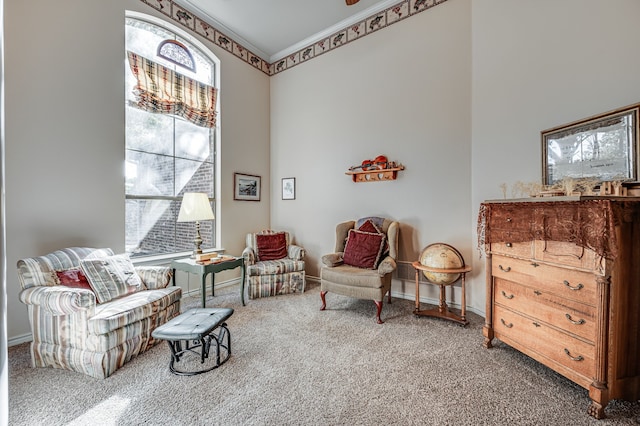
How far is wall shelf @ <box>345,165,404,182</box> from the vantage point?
3781mm

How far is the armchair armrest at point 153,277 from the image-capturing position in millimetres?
2709

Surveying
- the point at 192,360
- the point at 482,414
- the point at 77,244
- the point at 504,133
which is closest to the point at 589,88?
the point at 504,133

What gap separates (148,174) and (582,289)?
4482 millimetres

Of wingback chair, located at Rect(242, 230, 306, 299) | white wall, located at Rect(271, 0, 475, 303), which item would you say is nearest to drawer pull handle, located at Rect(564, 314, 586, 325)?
white wall, located at Rect(271, 0, 475, 303)

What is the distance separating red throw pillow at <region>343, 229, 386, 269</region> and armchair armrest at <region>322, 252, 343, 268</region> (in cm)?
8

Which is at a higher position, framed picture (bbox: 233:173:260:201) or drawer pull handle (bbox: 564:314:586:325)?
framed picture (bbox: 233:173:260:201)

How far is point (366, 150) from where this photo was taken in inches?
160

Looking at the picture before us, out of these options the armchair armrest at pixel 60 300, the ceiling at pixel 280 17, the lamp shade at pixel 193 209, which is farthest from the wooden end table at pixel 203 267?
the ceiling at pixel 280 17

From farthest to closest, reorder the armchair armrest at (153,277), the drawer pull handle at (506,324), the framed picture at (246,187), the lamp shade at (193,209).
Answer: the framed picture at (246,187) < the lamp shade at (193,209) < the armchair armrest at (153,277) < the drawer pull handle at (506,324)

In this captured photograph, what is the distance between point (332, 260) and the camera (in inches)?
136

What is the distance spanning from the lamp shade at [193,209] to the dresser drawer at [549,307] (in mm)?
3108

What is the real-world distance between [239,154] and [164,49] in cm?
172

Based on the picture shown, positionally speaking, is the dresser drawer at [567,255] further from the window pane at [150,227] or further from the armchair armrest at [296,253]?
the window pane at [150,227]

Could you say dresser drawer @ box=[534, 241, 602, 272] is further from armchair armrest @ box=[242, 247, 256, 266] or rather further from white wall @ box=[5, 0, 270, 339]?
white wall @ box=[5, 0, 270, 339]
